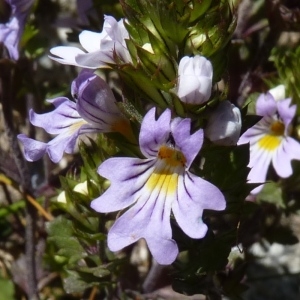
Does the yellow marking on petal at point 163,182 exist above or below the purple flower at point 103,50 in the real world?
below

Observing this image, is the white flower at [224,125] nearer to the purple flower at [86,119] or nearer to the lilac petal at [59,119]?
the purple flower at [86,119]

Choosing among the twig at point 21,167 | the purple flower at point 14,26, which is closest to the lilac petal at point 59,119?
the purple flower at point 14,26

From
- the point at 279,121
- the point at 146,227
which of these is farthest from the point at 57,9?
the point at 146,227

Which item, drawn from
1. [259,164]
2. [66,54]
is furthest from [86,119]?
[259,164]

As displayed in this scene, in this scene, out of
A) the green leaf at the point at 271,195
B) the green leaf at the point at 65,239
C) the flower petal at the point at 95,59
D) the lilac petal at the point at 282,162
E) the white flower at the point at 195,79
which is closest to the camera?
the white flower at the point at 195,79

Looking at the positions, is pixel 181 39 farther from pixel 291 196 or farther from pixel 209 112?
pixel 291 196

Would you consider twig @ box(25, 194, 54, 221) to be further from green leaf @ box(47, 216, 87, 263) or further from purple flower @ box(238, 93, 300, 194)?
purple flower @ box(238, 93, 300, 194)
